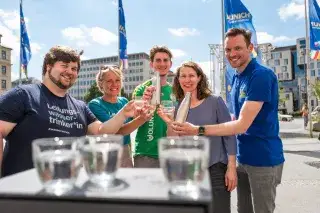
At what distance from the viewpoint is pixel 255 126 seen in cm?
278

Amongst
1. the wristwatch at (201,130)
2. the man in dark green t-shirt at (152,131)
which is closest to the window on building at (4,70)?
the man in dark green t-shirt at (152,131)

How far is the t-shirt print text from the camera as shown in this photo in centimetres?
233

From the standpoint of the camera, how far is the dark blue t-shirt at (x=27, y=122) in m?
2.23

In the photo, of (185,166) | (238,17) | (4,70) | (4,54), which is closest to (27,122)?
(185,166)

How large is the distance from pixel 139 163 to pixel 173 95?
87 cm

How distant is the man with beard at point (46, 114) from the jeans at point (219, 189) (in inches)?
42.4

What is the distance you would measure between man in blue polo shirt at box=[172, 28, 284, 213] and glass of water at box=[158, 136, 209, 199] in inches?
64.0

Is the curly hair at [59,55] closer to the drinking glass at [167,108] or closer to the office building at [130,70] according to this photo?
the drinking glass at [167,108]

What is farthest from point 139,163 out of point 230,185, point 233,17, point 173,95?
point 233,17

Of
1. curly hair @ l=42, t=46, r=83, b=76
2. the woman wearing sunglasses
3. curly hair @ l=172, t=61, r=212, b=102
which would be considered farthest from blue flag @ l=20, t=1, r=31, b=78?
curly hair @ l=42, t=46, r=83, b=76

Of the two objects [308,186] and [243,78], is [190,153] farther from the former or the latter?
[308,186]

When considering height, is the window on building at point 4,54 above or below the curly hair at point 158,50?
above

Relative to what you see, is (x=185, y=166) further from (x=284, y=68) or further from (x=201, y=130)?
(x=284, y=68)

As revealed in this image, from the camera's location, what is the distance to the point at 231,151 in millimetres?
2877
